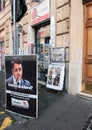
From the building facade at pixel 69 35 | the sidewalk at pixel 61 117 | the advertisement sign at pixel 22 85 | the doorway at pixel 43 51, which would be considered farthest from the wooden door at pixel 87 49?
the advertisement sign at pixel 22 85

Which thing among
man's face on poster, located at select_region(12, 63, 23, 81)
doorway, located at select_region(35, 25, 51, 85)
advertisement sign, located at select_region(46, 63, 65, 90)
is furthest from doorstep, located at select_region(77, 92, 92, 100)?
doorway, located at select_region(35, 25, 51, 85)

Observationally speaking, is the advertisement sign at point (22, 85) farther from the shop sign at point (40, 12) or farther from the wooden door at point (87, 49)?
the shop sign at point (40, 12)

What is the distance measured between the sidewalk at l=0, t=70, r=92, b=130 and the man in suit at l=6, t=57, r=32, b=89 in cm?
72

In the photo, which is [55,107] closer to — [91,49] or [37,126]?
[37,126]

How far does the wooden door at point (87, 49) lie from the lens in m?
6.84

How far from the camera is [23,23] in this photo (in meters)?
11.2

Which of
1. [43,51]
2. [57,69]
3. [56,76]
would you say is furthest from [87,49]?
[43,51]

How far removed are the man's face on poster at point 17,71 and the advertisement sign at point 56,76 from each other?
6.10 ft

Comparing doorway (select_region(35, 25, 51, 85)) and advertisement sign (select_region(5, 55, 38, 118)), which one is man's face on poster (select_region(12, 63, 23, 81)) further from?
doorway (select_region(35, 25, 51, 85))

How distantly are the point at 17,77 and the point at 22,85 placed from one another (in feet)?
0.75

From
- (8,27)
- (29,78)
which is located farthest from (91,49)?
(8,27)

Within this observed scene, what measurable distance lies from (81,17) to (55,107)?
256 cm

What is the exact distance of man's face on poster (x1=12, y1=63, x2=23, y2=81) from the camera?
5.59m

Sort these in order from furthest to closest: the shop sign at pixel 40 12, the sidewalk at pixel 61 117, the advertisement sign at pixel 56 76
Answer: the shop sign at pixel 40 12 < the advertisement sign at pixel 56 76 < the sidewalk at pixel 61 117
